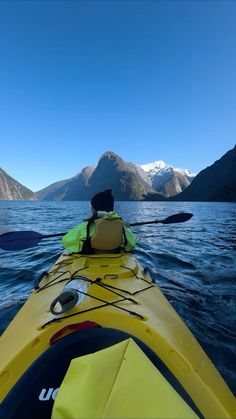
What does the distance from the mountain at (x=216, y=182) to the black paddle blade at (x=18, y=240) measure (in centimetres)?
11650

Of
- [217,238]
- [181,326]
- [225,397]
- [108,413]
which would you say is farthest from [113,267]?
[217,238]

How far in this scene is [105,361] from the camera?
164 cm

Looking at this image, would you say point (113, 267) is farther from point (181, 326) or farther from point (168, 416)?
point (168, 416)

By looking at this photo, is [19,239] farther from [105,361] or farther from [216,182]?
[216,182]

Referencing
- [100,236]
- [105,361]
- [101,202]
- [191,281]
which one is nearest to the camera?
[105,361]

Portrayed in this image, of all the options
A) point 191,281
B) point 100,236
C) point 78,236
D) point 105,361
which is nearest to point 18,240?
point 78,236

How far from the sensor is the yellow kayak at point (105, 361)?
142 cm

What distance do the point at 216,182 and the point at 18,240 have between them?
484ft

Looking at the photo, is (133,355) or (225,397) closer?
(133,355)

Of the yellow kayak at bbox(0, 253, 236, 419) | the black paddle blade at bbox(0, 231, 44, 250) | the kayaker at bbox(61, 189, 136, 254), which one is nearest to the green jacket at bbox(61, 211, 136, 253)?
the kayaker at bbox(61, 189, 136, 254)

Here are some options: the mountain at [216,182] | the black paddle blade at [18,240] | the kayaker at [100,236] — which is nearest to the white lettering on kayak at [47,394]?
the kayaker at [100,236]

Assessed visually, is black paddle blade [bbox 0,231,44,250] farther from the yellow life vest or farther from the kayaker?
the yellow life vest

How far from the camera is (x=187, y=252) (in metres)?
11.3

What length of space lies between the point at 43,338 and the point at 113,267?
2.46m
